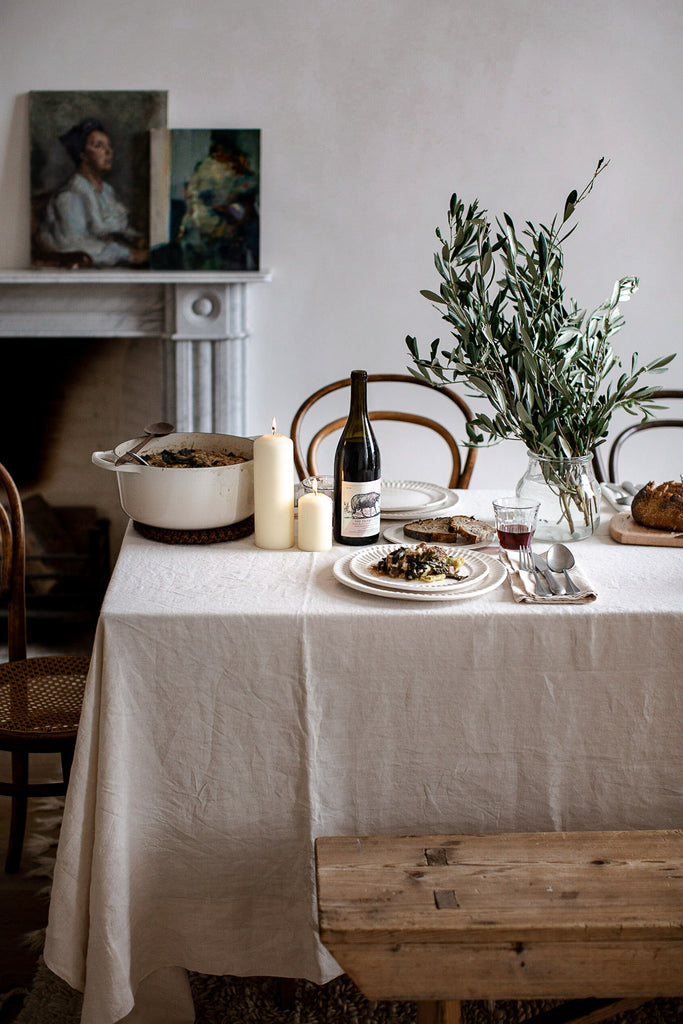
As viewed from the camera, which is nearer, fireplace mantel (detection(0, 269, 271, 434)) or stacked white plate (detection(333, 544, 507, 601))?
stacked white plate (detection(333, 544, 507, 601))

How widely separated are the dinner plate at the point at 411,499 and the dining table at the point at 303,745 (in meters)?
0.37

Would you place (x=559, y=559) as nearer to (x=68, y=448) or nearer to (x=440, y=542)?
(x=440, y=542)

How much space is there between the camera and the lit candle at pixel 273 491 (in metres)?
1.49

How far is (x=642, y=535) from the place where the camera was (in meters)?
1.59

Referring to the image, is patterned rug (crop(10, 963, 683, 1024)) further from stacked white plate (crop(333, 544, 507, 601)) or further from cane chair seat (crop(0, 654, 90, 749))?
stacked white plate (crop(333, 544, 507, 601))

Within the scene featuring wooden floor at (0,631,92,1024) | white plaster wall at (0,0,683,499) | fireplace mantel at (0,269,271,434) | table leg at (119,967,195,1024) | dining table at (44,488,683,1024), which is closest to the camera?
dining table at (44,488,683,1024)

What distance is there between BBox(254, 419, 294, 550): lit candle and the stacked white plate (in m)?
0.12

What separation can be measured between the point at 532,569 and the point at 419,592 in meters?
0.22

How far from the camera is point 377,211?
9.68 feet

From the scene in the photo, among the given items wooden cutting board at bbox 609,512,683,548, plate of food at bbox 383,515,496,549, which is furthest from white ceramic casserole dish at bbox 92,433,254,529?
wooden cutting board at bbox 609,512,683,548

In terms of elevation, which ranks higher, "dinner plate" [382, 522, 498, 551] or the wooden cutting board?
the wooden cutting board

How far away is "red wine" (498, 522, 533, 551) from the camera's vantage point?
5.02 ft

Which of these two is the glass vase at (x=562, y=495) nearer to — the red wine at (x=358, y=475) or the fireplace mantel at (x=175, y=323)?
the red wine at (x=358, y=475)

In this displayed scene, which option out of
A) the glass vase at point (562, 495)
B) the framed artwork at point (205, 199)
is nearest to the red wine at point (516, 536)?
the glass vase at point (562, 495)
